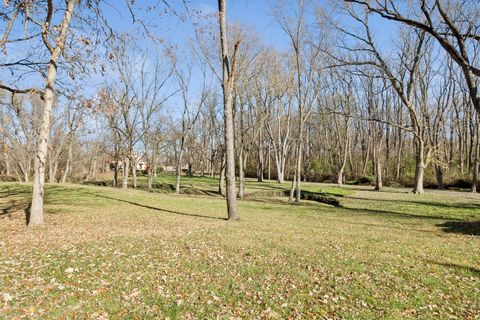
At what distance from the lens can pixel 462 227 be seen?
10.9 meters

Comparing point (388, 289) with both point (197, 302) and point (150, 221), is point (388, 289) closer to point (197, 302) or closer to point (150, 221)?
point (197, 302)

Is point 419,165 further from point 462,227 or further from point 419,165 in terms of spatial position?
point 462,227

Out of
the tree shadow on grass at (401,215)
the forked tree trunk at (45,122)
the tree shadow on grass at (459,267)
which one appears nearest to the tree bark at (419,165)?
the tree shadow on grass at (401,215)

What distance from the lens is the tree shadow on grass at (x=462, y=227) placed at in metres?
10.1

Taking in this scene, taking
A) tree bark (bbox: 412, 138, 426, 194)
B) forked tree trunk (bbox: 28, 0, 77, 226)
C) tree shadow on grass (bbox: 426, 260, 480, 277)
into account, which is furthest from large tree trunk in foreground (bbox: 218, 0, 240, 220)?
tree bark (bbox: 412, 138, 426, 194)

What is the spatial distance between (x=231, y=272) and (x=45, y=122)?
21.8ft

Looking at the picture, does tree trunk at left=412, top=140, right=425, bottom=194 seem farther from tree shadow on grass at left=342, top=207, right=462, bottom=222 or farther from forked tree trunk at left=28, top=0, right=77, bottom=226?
forked tree trunk at left=28, top=0, right=77, bottom=226

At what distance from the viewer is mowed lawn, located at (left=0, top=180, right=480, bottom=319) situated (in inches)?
156

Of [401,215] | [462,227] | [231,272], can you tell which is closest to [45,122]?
[231,272]

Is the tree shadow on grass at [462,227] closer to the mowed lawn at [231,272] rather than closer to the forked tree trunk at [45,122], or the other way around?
the mowed lawn at [231,272]

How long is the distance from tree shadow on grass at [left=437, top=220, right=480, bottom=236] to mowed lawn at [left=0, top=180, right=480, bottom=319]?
31 cm

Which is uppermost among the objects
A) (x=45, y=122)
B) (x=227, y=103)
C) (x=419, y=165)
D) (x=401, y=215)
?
(x=227, y=103)

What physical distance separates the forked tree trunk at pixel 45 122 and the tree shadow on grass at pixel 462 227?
12770 mm

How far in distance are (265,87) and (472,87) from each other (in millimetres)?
21428
